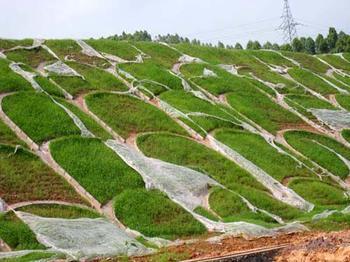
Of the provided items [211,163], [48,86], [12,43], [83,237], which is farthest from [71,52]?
[83,237]

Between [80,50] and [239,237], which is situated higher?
[80,50]

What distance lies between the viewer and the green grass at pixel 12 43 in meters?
33.3

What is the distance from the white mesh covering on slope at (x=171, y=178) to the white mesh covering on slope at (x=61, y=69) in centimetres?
831

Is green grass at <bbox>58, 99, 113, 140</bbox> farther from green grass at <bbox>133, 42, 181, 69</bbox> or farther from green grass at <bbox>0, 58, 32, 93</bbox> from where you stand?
green grass at <bbox>133, 42, 181, 69</bbox>

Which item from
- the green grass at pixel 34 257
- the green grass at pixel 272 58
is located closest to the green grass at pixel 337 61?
the green grass at pixel 272 58

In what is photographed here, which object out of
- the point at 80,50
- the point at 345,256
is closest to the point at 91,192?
the point at 345,256

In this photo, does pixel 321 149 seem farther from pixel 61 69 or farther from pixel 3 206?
pixel 3 206

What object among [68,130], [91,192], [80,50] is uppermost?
[80,50]

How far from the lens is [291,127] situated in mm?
31094

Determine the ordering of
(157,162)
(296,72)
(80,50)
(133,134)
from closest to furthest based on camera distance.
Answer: (157,162) < (133,134) < (80,50) < (296,72)

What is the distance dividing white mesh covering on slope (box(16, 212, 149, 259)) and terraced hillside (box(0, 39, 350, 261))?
0.05 metres

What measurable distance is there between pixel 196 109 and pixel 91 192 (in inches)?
419

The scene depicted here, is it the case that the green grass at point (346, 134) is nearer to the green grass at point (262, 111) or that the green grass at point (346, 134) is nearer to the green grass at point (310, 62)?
the green grass at point (262, 111)

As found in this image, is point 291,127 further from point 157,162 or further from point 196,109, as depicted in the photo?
point 157,162
